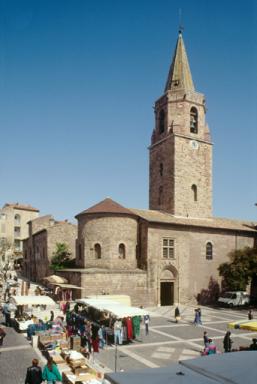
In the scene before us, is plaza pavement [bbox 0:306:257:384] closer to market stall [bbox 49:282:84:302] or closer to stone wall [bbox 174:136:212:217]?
market stall [bbox 49:282:84:302]

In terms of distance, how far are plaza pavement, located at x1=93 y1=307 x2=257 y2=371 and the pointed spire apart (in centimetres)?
2498

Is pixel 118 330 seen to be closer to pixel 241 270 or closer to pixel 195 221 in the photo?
pixel 241 270

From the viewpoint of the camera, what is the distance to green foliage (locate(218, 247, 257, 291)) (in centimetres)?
3412

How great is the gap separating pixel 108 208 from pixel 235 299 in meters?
15.1

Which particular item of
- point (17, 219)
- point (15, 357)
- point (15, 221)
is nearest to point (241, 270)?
point (15, 357)

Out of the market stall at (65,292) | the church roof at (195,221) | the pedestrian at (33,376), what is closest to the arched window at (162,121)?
the church roof at (195,221)

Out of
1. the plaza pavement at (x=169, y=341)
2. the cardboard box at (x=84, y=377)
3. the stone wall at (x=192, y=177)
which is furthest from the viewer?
the stone wall at (x=192, y=177)

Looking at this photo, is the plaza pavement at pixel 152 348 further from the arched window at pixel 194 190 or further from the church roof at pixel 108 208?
the arched window at pixel 194 190

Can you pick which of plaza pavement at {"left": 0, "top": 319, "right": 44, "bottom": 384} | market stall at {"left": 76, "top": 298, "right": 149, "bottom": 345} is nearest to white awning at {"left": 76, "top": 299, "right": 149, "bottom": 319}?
market stall at {"left": 76, "top": 298, "right": 149, "bottom": 345}

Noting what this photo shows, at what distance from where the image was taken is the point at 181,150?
3950 cm

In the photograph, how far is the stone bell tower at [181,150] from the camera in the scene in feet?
128

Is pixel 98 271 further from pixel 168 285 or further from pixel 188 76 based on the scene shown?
pixel 188 76

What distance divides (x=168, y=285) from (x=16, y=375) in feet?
77.9

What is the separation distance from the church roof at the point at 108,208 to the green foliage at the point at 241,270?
11154mm
